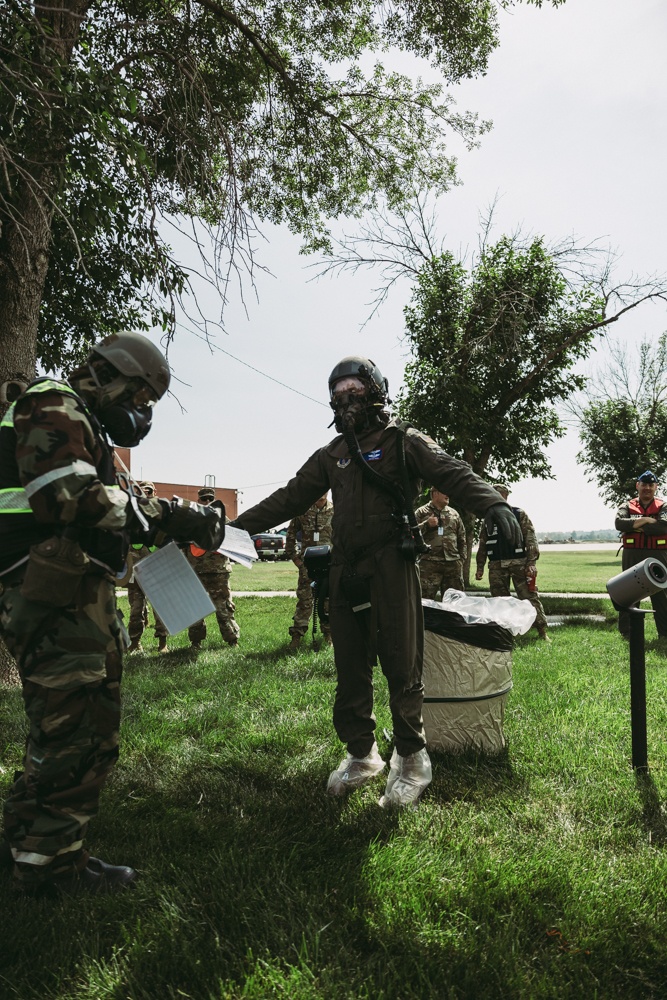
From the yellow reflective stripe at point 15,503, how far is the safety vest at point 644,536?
7.68 meters

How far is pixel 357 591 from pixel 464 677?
3.12 feet

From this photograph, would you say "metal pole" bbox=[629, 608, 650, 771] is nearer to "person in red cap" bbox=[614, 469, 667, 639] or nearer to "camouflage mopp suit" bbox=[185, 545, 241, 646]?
"person in red cap" bbox=[614, 469, 667, 639]

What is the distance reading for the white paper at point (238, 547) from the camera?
9.73ft

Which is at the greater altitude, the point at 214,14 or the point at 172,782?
the point at 214,14

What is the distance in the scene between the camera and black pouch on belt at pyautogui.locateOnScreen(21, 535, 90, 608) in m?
2.31

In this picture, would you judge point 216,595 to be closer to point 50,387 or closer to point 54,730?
point 54,730

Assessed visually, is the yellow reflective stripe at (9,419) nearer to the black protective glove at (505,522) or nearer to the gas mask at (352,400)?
the gas mask at (352,400)

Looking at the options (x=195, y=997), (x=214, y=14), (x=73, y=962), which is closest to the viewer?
(x=195, y=997)

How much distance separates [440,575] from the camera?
936 centimetres

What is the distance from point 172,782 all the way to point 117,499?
1.95 m

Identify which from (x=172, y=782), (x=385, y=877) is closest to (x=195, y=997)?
(x=385, y=877)

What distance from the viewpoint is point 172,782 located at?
3.55 meters

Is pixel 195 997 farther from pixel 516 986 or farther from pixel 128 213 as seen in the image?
pixel 128 213

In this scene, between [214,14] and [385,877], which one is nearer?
[385,877]
